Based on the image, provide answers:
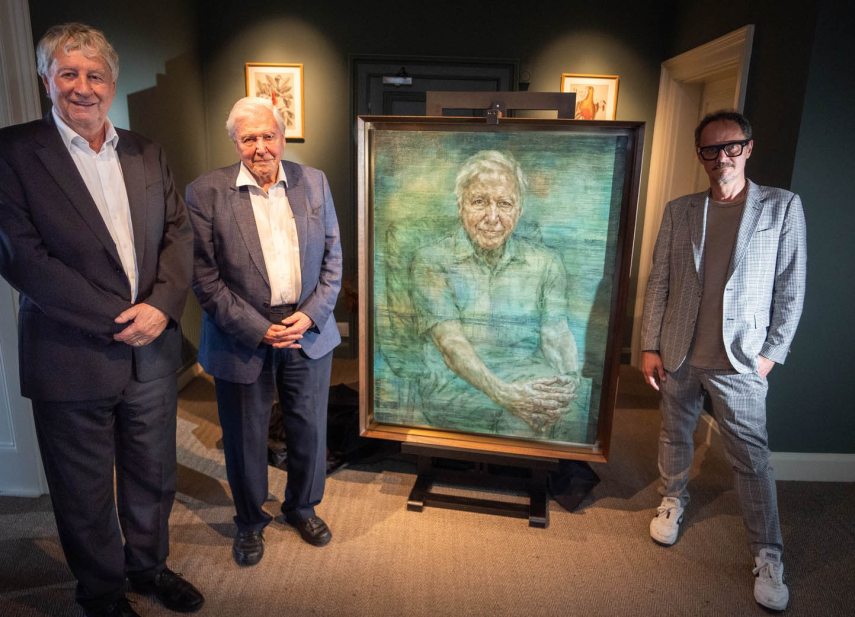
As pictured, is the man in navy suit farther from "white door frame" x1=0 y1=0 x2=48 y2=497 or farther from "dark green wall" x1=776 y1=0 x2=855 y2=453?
"dark green wall" x1=776 y1=0 x2=855 y2=453

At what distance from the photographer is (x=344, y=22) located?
12.8 feet

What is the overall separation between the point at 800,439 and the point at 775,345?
1054mm

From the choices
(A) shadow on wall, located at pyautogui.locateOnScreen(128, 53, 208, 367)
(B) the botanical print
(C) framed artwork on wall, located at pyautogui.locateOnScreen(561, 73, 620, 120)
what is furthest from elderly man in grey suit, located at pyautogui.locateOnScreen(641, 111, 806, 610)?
(B) the botanical print

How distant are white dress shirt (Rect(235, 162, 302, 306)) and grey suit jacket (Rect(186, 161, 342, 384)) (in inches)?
0.9

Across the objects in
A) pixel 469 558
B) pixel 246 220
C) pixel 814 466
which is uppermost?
pixel 246 220

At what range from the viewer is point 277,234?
1948 mm

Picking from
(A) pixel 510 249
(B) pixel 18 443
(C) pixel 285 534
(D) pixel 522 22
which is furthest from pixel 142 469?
(D) pixel 522 22

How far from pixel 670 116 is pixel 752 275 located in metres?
2.30

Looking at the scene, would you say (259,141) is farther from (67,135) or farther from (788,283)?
(788,283)

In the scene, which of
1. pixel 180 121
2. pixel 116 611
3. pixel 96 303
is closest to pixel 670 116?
pixel 180 121

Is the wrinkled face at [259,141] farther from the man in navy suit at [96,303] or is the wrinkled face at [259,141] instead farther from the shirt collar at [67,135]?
the shirt collar at [67,135]

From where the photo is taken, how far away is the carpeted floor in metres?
1.95

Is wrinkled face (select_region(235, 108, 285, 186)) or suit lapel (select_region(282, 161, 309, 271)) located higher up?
wrinkled face (select_region(235, 108, 285, 186))

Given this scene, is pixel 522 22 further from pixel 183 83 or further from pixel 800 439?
pixel 800 439
